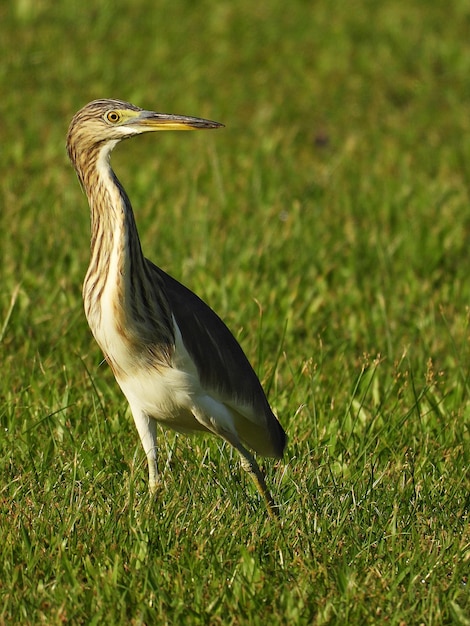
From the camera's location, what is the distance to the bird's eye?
4.44 meters

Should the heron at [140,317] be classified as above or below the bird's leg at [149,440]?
above

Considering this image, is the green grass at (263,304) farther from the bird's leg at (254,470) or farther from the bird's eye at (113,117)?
the bird's eye at (113,117)

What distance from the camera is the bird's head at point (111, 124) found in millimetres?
4426

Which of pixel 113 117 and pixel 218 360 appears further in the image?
pixel 218 360

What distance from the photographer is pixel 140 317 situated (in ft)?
14.6

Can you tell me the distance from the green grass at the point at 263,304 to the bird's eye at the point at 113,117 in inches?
53.6

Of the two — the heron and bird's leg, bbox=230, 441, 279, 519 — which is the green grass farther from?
the heron

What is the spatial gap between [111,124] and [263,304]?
278 centimetres

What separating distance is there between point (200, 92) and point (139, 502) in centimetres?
718

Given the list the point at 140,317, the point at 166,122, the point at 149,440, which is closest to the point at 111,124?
the point at 166,122

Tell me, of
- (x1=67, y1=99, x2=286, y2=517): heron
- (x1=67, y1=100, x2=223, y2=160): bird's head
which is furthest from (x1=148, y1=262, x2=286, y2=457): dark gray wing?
(x1=67, y1=100, x2=223, y2=160): bird's head

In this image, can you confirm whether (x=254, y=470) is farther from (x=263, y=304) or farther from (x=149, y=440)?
(x=263, y=304)

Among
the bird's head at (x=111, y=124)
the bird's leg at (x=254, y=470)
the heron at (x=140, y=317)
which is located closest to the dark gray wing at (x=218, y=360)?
the heron at (x=140, y=317)

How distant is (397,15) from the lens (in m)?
12.5
